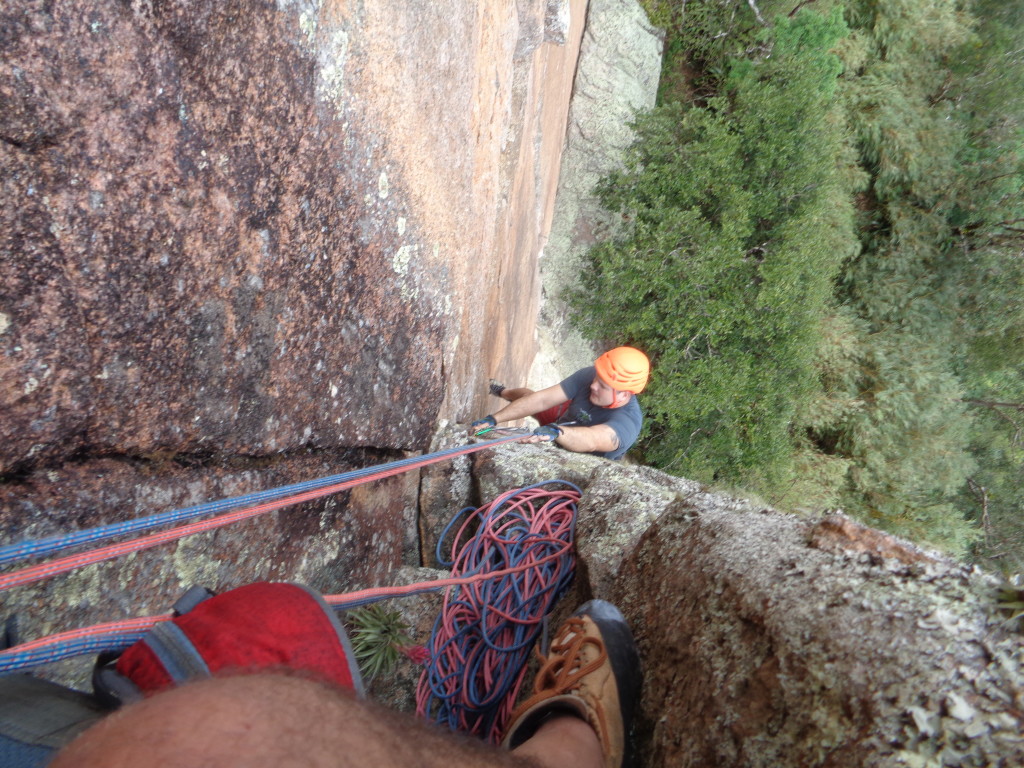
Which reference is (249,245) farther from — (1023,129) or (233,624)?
(1023,129)

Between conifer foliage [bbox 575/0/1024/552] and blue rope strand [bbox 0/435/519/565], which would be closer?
blue rope strand [bbox 0/435/519/565]

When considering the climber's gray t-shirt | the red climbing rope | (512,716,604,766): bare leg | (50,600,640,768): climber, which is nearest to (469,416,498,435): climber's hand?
the climber's gray t-shirt

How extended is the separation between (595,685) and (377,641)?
1.14 m

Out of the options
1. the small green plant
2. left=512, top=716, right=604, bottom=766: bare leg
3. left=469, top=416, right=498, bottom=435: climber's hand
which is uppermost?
left=469, top=416, right=498, bottom=435: climber's hand

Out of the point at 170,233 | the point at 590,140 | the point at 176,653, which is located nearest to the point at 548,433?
the point at 170,233

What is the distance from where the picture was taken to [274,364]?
1812 millimetres

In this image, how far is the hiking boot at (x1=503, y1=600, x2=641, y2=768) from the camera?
5.49 ft

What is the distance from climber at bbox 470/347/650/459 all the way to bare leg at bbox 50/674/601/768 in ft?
8.65

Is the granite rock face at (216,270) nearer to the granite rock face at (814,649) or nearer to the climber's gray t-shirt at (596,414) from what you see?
the granite rock face at (814,649)

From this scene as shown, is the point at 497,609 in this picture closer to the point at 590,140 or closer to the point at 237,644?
the point at 237,644

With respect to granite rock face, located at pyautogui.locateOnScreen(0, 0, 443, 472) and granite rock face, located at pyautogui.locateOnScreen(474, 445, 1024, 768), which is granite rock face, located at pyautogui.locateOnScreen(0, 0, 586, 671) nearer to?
granite rock face, located at pyautogui.locateOnScreen(0, 0, 443, 472)

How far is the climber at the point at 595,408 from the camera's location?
12.4 feet

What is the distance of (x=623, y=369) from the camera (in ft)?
12.8

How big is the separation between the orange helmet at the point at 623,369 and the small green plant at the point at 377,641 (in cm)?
196
